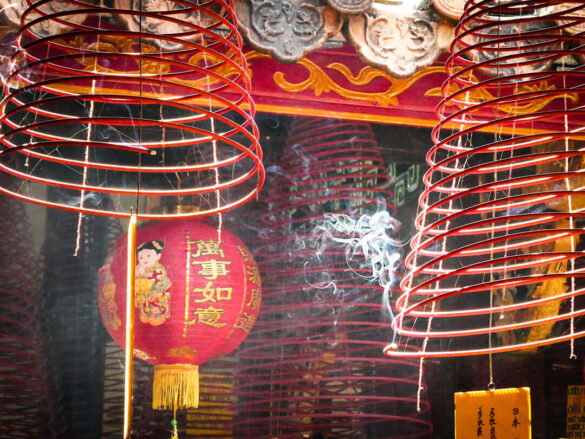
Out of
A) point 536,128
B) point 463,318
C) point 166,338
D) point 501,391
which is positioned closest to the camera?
point 501,391

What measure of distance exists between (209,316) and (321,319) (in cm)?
77

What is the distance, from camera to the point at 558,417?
338cm

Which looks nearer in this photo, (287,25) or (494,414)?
(494,414)

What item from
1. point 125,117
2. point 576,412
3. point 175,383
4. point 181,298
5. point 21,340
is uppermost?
point 125,117

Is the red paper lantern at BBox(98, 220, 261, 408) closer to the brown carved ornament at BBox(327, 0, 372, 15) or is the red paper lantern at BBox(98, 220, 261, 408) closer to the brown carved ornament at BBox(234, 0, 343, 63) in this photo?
the brown carved ornament at BBox(234, 0, 343, 63)

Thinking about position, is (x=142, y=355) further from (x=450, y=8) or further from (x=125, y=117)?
(x=450, y=8)

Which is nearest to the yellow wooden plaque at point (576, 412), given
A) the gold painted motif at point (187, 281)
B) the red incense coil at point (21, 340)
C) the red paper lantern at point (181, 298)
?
the red paper lantern at point (181, 298)

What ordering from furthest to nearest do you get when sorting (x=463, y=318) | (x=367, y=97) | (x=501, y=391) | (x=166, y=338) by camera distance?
(x=463, y=318) → (x=367, y=97) → (x=166, y=338) → (x=501, y=391)

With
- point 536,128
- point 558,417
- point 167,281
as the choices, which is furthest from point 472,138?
point 167,281

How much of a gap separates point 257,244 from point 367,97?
767mm

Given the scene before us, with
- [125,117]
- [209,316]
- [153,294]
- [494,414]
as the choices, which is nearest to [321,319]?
[209,316]

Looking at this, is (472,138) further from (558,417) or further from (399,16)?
(558,417)

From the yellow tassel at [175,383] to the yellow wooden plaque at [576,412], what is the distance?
1656mm

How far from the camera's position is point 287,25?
269 cm
